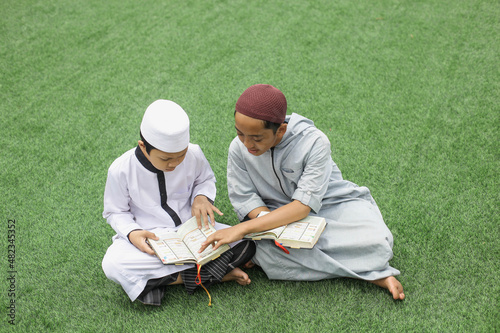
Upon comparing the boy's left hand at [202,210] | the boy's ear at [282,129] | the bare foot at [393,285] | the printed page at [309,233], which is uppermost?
the boy's ear at [282,129]

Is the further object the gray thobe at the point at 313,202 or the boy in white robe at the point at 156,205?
the gray thobe at the point at 313,202

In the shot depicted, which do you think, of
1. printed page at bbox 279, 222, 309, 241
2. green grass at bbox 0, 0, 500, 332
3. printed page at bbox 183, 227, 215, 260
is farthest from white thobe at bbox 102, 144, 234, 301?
printed page at bbox 279, 222, 309, 241

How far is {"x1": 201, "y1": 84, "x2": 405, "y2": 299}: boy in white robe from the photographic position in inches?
87.1

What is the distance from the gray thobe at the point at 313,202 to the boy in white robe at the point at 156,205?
197 mm

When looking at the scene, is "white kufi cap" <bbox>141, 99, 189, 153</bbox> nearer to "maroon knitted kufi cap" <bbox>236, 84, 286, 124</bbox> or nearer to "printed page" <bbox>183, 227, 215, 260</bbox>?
"maroon knitted kufi cap" <bbox>236, 84, 286, 124</bbox>

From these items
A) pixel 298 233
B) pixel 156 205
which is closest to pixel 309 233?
pixel 298 233

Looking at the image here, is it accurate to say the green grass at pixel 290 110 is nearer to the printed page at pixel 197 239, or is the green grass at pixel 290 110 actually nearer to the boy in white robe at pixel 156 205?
the boy in white robe at pixel 156 205

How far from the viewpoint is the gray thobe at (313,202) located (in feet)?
7.45

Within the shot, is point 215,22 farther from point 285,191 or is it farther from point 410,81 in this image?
point 285,191

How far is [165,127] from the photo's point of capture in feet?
6.77

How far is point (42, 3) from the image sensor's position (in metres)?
5.07

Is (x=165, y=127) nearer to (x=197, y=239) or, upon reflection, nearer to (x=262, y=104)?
(x=262, y=104)

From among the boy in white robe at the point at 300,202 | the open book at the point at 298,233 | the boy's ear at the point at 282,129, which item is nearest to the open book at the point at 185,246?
the boy in white robe at the point at 300,202

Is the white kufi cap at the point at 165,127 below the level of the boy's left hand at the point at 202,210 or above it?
above
